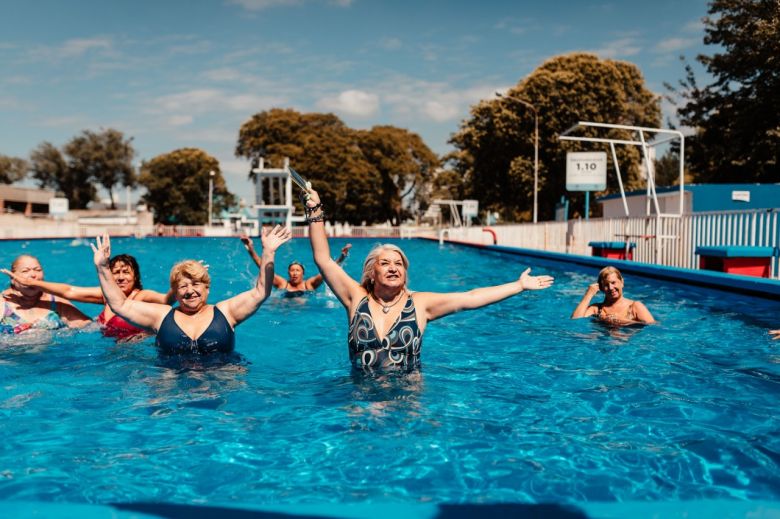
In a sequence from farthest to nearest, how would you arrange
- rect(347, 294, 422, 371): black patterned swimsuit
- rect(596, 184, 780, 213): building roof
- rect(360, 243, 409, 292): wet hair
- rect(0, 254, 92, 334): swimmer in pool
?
rect(596, 184, 780, 213): building roof < rect(0, 254, 92, 334): swimmer in pool < rect(347, 294, 422, 371): black patterned swimsuit < rect(360, 243, 409, 292): wet hair

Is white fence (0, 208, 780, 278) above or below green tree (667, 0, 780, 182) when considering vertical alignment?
below

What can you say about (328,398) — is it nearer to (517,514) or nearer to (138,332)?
(517,514)

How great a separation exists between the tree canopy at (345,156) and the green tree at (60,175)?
25662 mm

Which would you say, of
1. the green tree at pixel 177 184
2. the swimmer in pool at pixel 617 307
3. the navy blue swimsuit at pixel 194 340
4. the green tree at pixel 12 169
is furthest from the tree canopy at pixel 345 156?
the navy blue swimsuit at pixel 194 340

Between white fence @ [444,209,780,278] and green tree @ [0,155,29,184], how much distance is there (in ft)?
231

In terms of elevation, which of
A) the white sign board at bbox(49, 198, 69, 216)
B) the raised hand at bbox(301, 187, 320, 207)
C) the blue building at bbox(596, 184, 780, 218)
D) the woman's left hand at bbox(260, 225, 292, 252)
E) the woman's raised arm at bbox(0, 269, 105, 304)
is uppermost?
the white sign board at bbox(49, 198, 69, 216)

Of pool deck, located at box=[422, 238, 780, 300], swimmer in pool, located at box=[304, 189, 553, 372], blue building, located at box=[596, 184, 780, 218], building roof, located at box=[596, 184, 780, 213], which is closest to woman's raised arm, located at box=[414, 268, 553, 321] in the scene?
swimmer in pool, located at box=[304, 189, 553, 372]

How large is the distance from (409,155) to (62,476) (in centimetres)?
6076

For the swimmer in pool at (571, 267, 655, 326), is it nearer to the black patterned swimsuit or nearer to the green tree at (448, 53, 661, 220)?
the black patterned swimsuit

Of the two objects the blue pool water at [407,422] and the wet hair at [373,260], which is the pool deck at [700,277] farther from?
the wet hair at [373,260]

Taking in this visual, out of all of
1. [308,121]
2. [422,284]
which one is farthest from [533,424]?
[308,121]

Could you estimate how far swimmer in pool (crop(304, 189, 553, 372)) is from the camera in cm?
444

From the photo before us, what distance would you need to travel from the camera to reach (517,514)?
280 cm

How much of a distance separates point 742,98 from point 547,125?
11566 mm
